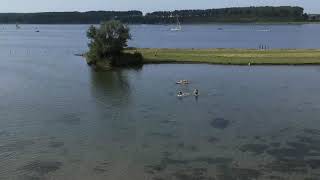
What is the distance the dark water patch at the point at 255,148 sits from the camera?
31734mm

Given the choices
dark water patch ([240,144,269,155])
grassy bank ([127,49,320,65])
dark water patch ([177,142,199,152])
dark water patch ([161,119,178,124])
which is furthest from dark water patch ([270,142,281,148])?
grassy bank ([127,49,320,65])

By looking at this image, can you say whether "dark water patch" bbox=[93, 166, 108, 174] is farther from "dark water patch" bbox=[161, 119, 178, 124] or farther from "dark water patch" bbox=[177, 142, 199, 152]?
"dark water patch" bbox=[161, 119, 178, 124]

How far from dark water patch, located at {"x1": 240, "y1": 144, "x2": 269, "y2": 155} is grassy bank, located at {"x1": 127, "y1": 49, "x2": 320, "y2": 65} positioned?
42.3m

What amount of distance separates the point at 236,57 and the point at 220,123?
42.8 m

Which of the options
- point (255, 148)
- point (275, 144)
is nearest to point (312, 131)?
point (275, 144)

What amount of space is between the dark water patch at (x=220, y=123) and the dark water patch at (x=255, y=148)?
189 inches

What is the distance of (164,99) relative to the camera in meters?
48.4

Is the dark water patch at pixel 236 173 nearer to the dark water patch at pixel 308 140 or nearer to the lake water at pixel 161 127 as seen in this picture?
the lake water at pixel 161 127

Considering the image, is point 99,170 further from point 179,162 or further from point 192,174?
point 192,174

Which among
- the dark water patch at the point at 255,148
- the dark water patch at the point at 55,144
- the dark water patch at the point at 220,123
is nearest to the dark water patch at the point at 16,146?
the dark water patch at the point at 55,144

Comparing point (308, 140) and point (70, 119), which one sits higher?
point (308, 140)

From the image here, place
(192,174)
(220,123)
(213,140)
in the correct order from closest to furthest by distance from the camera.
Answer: (192,174)
(213,140)
(220,123)

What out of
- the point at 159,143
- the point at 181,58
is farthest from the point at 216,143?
the point at 181,58

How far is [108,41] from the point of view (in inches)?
3061
